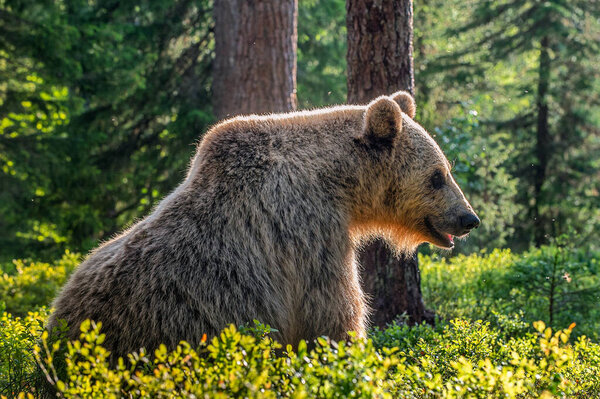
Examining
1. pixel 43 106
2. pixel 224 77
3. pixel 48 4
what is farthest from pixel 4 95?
pixel 224 77

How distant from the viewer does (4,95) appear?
35.1ft

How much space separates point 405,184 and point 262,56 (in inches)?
184

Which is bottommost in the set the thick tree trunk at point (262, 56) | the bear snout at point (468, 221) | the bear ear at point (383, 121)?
the bear snout at point (468, 221)

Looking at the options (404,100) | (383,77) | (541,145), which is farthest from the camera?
(541,145)

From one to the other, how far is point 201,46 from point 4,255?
5.34 m

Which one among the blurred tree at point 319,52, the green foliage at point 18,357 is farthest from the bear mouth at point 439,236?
the blurred tree at point 319,52

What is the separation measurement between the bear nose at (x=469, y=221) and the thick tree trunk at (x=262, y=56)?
14.6 feet

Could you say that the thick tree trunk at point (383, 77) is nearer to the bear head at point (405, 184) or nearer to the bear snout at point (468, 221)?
the bear head at point (405, 184)

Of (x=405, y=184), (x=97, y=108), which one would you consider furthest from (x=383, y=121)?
(x=97, y=108)

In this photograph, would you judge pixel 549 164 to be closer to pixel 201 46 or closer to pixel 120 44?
pixel 201 46

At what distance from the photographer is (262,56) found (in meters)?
8.38

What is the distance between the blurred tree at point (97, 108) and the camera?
971cm

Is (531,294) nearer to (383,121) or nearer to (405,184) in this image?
(405,184)

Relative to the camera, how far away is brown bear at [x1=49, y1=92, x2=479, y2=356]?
3.25 m
